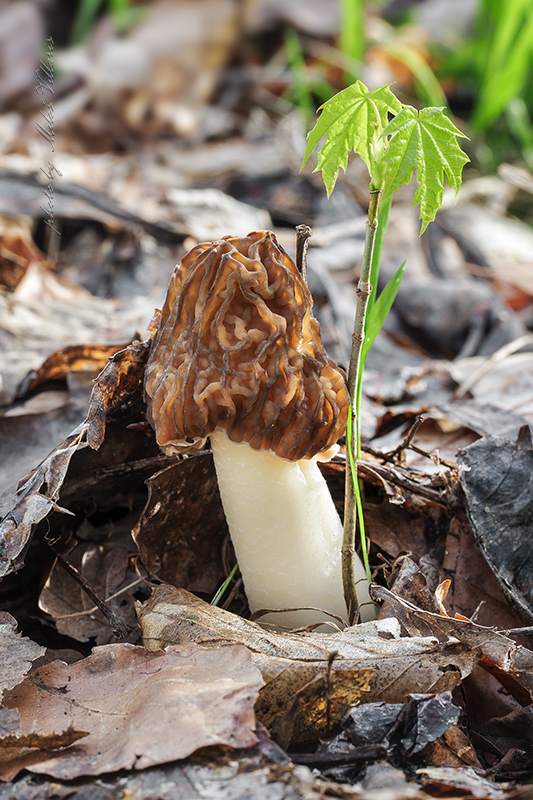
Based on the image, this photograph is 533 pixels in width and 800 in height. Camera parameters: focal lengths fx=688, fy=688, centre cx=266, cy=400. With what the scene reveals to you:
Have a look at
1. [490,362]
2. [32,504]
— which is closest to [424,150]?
[32,504]

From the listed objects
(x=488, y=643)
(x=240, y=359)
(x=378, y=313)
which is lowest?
(x=488, y=643)

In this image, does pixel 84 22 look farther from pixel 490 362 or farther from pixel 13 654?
pixel 13 654

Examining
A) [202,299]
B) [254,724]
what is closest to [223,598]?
[254,724]

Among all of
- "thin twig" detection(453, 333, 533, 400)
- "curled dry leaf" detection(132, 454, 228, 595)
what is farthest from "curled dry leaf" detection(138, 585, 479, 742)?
"thin twig" detection(453, 333, 533, 400)

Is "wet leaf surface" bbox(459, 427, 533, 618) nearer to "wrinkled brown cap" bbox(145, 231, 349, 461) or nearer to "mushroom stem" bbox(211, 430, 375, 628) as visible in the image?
"mushroom stem" bbox(211, 430, 375, 628)

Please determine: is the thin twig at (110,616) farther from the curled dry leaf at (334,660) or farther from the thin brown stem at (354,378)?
the thin brown stem at (354,378)
